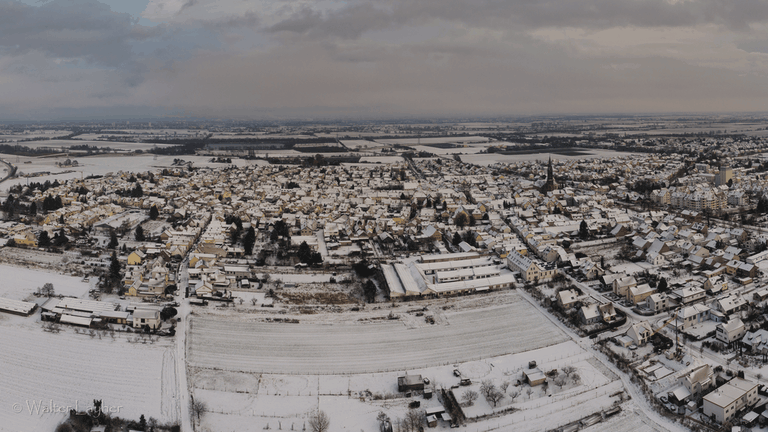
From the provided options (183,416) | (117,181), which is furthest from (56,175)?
(183,416)

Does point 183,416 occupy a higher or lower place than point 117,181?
lower

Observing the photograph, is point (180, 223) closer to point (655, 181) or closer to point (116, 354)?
point (116, 354)

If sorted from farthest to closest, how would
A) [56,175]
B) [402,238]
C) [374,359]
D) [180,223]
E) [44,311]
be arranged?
[56,175] → [180,223] → [402,238] → [44,311] → [374,359]

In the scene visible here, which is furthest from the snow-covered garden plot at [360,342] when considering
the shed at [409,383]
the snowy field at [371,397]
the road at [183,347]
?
the shed at [409,383]

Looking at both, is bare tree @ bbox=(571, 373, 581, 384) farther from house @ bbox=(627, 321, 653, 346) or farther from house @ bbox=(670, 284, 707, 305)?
house @ bbox=(670, 284, 707, 305)

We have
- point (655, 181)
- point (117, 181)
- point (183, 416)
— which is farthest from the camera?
point (117, 181)

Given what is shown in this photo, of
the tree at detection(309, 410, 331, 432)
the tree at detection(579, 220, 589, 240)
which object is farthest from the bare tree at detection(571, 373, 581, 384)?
the tree at detection(579, 220, 589, 240)
